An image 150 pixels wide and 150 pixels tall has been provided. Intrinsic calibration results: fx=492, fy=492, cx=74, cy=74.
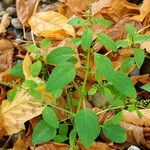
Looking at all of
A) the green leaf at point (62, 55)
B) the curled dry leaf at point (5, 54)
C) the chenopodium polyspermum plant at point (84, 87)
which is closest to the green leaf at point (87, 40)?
the chenopodium polyspermum plant at point (84, 87)

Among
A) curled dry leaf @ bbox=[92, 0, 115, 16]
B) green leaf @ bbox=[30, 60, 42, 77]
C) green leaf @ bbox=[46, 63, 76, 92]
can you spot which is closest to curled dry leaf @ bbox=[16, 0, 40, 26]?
curled dry leaf @ bbox=[92, 0, 115, 16]

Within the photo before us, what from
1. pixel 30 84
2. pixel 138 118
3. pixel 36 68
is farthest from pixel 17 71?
pixel 138 118

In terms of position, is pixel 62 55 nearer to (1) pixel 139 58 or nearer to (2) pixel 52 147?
(1) pixel 139 58

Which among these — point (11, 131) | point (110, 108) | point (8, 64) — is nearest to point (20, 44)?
point (8, 64)

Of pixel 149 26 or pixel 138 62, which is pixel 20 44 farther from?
pixel 138 62

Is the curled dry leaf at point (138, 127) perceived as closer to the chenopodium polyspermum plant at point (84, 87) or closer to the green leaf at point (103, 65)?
the chenopodium polyspermum plant at point (84, 87)

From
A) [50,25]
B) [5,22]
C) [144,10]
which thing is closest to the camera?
[144,10]

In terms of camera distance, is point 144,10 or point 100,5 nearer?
point 144,10
